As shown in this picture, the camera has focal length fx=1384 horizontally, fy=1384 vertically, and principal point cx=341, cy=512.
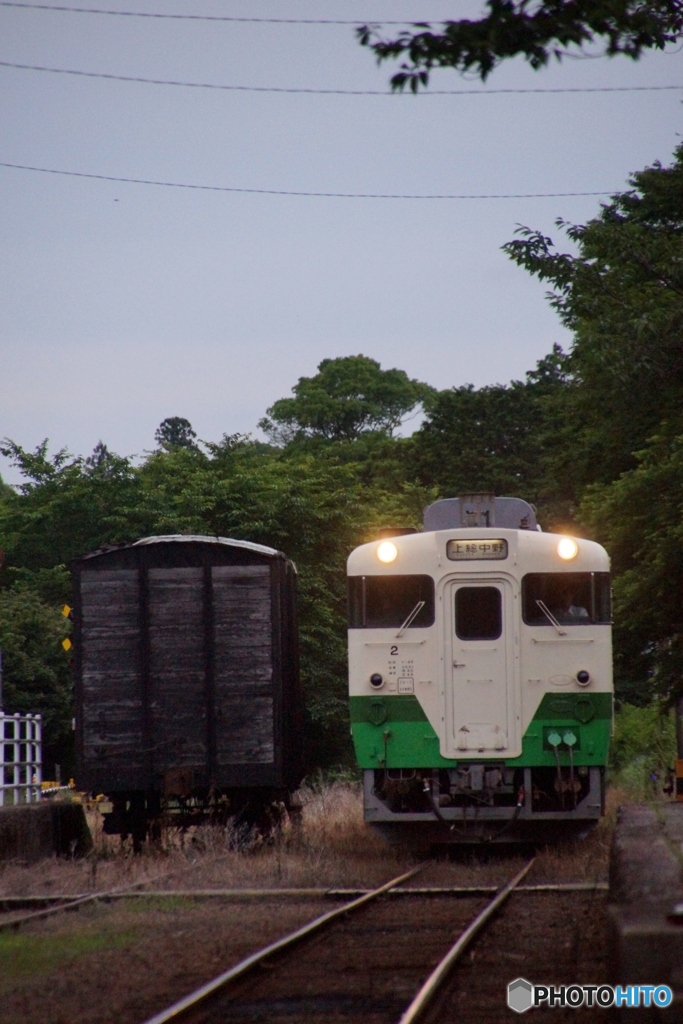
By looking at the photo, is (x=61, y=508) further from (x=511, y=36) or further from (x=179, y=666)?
(x=511, y=36)

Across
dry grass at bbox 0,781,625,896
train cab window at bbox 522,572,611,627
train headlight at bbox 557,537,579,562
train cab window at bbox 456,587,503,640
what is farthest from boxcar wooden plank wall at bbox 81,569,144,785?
train headlight at bbox 557,537,579,562

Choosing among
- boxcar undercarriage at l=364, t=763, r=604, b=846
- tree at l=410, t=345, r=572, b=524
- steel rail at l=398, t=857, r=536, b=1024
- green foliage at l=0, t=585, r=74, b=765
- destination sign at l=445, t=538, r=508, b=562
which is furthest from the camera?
tree at l=410, t=345, r=572, b=524

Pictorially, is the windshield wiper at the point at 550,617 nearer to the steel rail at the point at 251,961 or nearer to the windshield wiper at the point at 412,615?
the windshield wiper at the point at 412,615

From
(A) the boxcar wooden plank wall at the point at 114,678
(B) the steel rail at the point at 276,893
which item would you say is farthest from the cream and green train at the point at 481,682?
(A) the boxcar wooden plank wall at the point at 114,678

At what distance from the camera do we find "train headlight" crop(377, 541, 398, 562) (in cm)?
1544

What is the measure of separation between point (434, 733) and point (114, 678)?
3762 millimetres

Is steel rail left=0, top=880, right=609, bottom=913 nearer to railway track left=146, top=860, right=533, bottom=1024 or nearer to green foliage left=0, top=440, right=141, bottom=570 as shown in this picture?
railway track left=146, top=860, right=533, bottom=1024

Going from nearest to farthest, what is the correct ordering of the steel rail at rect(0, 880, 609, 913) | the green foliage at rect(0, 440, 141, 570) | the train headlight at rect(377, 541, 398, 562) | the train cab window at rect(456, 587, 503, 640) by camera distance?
1. the steel rail at rect(0, 880, 609, 913)
2. the train cab window at rect(456, 587, 503, 640)
3. the train headlight at rect(377, 541, 398, 562)
4. the green foliage at rect(0, 440, 141, 570)

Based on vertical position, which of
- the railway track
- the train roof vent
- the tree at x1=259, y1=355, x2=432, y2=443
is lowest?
the railway track

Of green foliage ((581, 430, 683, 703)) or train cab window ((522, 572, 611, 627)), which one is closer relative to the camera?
train cab window ((522, 572, 611, 627))

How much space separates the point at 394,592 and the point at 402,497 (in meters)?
30.2

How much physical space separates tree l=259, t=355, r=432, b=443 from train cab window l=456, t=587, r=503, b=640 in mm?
66080

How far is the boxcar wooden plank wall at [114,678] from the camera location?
624 inches

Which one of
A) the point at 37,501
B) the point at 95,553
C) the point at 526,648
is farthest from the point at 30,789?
the point at 37,501
